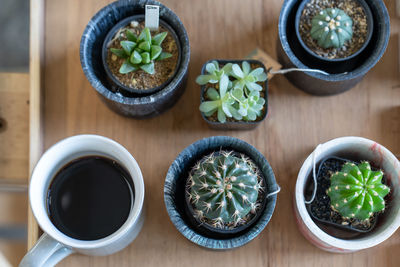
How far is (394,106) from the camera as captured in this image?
0.94 metres

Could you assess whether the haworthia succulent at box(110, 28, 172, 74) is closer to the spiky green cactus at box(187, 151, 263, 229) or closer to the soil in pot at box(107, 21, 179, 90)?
the soil in pot at box(107, 21, 179, 90)

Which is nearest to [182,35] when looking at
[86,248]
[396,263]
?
[86,248]

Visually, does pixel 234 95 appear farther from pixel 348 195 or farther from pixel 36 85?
pixel 36 85

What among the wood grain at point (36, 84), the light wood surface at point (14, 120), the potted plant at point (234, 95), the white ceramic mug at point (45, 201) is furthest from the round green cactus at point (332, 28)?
the light wood surface at point (14, 120)

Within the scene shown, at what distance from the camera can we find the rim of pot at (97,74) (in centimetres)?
82

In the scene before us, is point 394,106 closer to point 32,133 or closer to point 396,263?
point 396,263

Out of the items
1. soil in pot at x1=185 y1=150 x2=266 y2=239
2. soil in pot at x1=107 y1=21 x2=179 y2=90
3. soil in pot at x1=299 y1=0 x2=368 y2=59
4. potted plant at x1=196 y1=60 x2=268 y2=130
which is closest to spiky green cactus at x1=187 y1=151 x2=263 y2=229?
soil in pot at x1=185 y1=150 x2=266 y2=239

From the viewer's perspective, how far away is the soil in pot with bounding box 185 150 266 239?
710mm

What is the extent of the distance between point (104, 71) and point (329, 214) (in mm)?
585

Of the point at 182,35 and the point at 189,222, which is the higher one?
the point at 182,35

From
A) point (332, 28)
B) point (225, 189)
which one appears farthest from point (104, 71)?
point (332, 28)

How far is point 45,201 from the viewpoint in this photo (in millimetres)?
817

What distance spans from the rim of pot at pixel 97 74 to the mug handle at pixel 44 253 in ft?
0.96

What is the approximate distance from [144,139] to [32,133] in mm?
249
